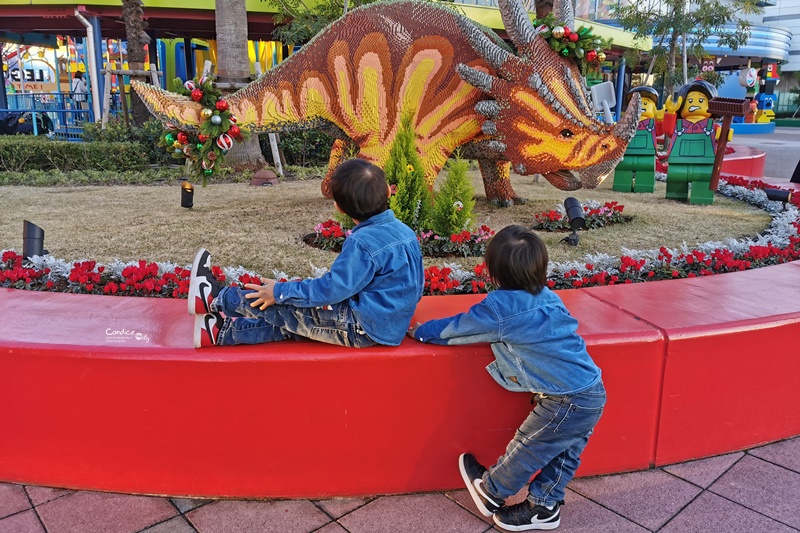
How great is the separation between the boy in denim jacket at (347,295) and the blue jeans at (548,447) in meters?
0.54

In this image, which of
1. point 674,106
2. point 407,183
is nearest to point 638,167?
point 674,106

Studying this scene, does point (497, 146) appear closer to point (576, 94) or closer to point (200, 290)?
point (576, 94)

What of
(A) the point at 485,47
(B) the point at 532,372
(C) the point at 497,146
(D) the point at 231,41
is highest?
(D) the point at 231,41

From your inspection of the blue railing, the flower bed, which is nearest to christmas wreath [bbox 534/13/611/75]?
the flower bed

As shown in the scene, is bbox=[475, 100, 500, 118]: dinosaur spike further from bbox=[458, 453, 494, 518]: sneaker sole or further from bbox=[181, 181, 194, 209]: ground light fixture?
bbox=[458, 453, 494, 518]: sneaker sole

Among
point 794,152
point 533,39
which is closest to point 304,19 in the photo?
point 533,39

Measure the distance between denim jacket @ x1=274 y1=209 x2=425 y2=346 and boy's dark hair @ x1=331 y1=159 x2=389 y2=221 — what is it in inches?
2.1

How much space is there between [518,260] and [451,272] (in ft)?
5.43

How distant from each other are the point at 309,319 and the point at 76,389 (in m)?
0.85

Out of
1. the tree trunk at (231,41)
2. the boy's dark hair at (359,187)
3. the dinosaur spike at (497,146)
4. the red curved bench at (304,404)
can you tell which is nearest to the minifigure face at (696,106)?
the dinosaur spike at (497,146)

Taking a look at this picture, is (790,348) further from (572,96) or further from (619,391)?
(572,96)

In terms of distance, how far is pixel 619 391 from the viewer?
2447mm

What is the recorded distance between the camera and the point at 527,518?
7.17 ft

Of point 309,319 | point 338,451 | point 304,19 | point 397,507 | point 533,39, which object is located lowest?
point 397,507
